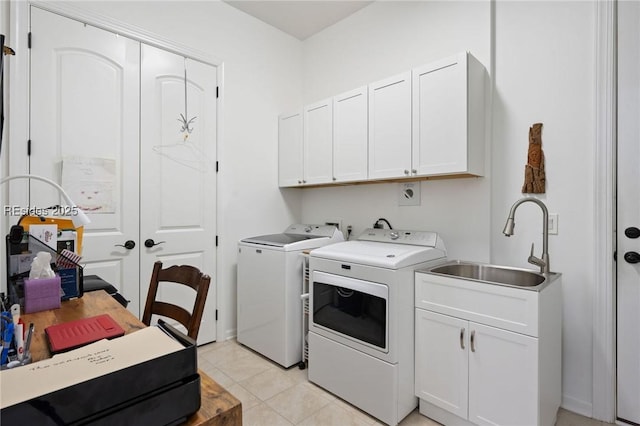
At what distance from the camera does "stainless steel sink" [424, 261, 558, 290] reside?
1.90 meters

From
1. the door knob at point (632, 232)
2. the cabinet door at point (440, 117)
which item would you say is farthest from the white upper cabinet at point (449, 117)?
the door knob at point (632, 232)

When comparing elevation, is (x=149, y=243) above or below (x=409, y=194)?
below

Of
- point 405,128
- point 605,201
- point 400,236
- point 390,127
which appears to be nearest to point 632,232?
point 605,201

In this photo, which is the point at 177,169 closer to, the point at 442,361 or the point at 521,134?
the point at 442,361

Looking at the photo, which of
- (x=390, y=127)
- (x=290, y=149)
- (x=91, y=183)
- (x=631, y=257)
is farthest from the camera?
(x=290, y=149)

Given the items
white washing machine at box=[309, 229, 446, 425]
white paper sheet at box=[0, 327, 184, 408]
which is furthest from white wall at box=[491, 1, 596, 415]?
white paper sheet at box=[0, 327, 184, 408]

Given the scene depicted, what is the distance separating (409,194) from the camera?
2.65 metres

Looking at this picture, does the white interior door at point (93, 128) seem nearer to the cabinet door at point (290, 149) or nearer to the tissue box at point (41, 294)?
the tissue box at point (41, 294)

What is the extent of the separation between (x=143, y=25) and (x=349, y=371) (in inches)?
→ 113

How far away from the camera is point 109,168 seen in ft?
7.75

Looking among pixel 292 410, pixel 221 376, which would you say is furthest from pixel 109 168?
pixel 292 410

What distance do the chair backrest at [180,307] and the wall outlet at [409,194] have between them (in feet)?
5.72

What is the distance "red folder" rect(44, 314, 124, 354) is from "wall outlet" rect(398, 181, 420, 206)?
7.06 feet

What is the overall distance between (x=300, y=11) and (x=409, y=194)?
1.96 meters
